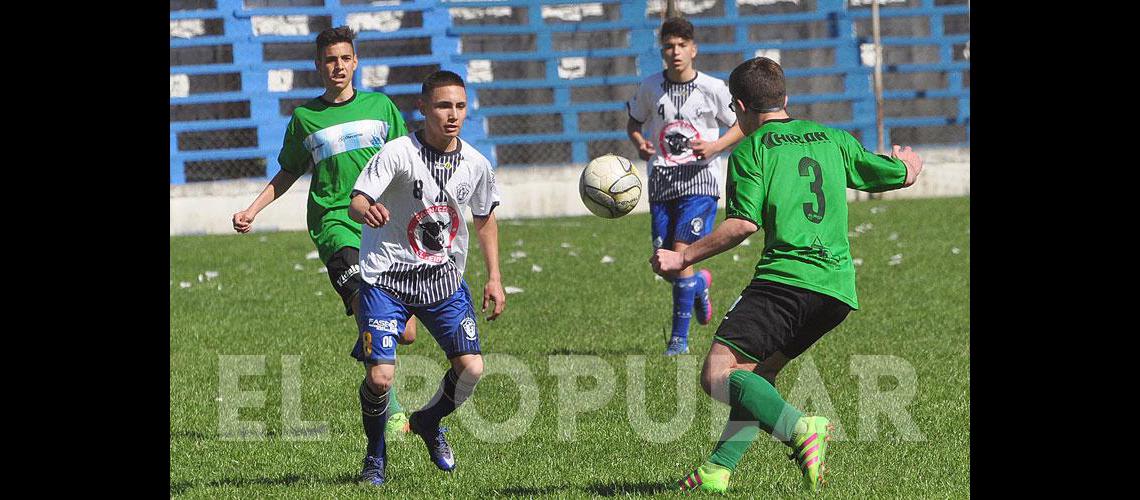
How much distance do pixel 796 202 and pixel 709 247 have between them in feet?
1.42

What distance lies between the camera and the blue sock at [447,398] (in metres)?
6.32

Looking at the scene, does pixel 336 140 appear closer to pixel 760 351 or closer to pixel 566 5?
pixel 760 351

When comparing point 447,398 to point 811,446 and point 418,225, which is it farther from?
point 811,446

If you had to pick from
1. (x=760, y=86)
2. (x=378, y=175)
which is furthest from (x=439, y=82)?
(x=760, y=86)

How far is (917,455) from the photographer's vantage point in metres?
6.55

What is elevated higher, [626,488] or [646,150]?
[646,150]

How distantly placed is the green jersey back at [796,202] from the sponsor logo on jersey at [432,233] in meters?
1.35

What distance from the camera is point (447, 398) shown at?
6.36m

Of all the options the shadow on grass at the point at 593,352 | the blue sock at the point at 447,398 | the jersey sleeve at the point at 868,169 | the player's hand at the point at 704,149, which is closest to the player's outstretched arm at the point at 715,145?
the player's hand at the point at 704,149

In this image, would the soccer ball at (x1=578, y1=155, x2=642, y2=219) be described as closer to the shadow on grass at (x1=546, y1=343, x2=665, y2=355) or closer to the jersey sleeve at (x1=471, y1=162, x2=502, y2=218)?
the jersey sleeve at (x1=471, y1=162, x2=502, y2=218)

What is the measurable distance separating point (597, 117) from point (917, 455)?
16.3 meters

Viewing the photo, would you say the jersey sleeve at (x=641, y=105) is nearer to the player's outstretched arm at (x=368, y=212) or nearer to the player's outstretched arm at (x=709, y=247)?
the player's outstretched arm at (x=368, y=212)

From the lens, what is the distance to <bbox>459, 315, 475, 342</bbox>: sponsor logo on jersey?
628 cm

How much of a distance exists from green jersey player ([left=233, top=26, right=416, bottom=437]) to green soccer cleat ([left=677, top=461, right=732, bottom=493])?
2152 mm
